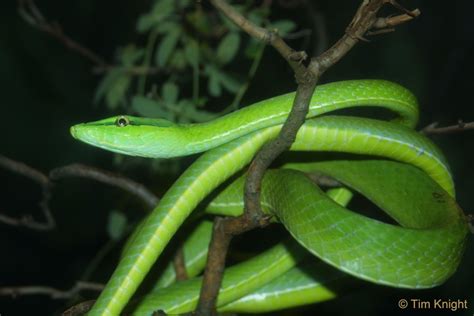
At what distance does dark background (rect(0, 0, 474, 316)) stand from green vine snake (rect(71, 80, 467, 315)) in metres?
2.47

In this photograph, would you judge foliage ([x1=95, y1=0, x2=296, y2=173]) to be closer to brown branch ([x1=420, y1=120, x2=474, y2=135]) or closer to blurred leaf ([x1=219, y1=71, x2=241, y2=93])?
blurred leaf ([x1=219, y1=71, x2=241, y2=93])

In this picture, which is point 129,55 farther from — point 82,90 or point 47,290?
point 82,90

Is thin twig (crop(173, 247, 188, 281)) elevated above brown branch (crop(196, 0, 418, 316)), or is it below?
below

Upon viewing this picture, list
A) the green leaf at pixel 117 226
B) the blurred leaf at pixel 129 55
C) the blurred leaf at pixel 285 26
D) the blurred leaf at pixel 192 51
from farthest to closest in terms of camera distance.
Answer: the blurred leaf at pixel 129 55 < the blurred leaf at pixel 192 51 < the green leaf at pixel 117 226 < the blurred leaf at pixel 285 26

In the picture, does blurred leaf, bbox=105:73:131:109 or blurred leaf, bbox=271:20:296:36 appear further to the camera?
blurred leaf, bbox=105:73:131:109

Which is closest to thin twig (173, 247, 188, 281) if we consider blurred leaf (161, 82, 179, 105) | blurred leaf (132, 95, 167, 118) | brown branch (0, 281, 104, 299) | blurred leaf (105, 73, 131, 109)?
brown branch (0, 281, 104, 299)

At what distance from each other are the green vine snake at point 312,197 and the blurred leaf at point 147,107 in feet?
2.16

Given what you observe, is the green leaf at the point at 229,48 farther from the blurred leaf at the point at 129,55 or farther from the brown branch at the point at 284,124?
the brown branch at the point at 284,124

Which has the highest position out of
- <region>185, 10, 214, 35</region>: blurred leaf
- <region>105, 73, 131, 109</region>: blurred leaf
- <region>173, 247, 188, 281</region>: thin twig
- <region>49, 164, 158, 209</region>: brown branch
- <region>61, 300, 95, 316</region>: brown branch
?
<region>185, 10, 214, 35</region>: blurred leaf

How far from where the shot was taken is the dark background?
509 cm

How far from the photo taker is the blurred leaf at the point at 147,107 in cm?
284

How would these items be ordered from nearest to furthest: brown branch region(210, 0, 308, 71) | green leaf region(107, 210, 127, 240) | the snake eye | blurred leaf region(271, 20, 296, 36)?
brown branch region(210, 0, 308, 71), the snake eye, blurred leaf region(271, 20, 296, 36), green leaf region(107, 210, 127, 240)

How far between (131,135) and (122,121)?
82 millimetres

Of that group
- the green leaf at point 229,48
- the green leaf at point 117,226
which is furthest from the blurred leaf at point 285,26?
the green leaf at point 117,226
